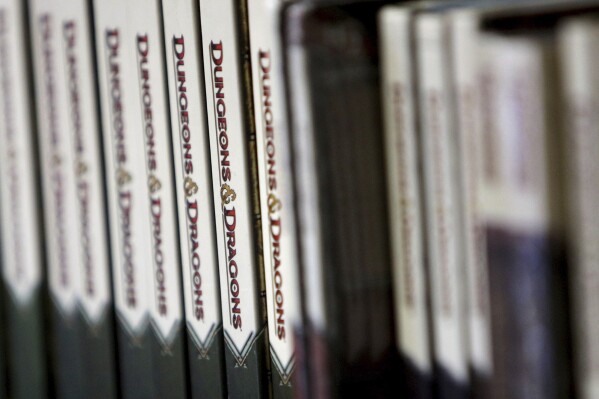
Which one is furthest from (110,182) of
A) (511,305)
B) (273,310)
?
(511,305)

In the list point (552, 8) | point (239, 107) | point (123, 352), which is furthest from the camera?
point (123, 352)

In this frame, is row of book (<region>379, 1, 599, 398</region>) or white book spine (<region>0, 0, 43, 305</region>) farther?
white book spine (<region>0, 0, 43, 305</region>)

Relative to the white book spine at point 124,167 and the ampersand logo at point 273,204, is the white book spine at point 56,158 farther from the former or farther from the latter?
the ampersand logo at point 273,204

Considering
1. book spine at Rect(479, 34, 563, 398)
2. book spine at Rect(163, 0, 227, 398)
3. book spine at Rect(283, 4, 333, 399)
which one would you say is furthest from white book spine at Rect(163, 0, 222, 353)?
book spine at Rect(479, 34, 563, 398)

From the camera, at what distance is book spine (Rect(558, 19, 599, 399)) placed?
12.4 inches

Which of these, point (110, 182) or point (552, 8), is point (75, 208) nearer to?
point (110, 182)

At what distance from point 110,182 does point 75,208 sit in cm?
5

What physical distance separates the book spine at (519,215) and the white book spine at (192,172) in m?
0.22

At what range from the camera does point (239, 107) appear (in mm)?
488

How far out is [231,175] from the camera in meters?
0.50

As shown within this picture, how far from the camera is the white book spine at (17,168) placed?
63 centimetres

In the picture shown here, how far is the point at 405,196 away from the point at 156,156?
8.4 inches

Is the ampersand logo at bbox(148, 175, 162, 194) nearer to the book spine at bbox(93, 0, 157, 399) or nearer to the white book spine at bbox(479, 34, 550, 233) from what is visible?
the book spine at bbox(93, 0, 157, 399)

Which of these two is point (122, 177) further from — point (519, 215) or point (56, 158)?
point (519, 215)
